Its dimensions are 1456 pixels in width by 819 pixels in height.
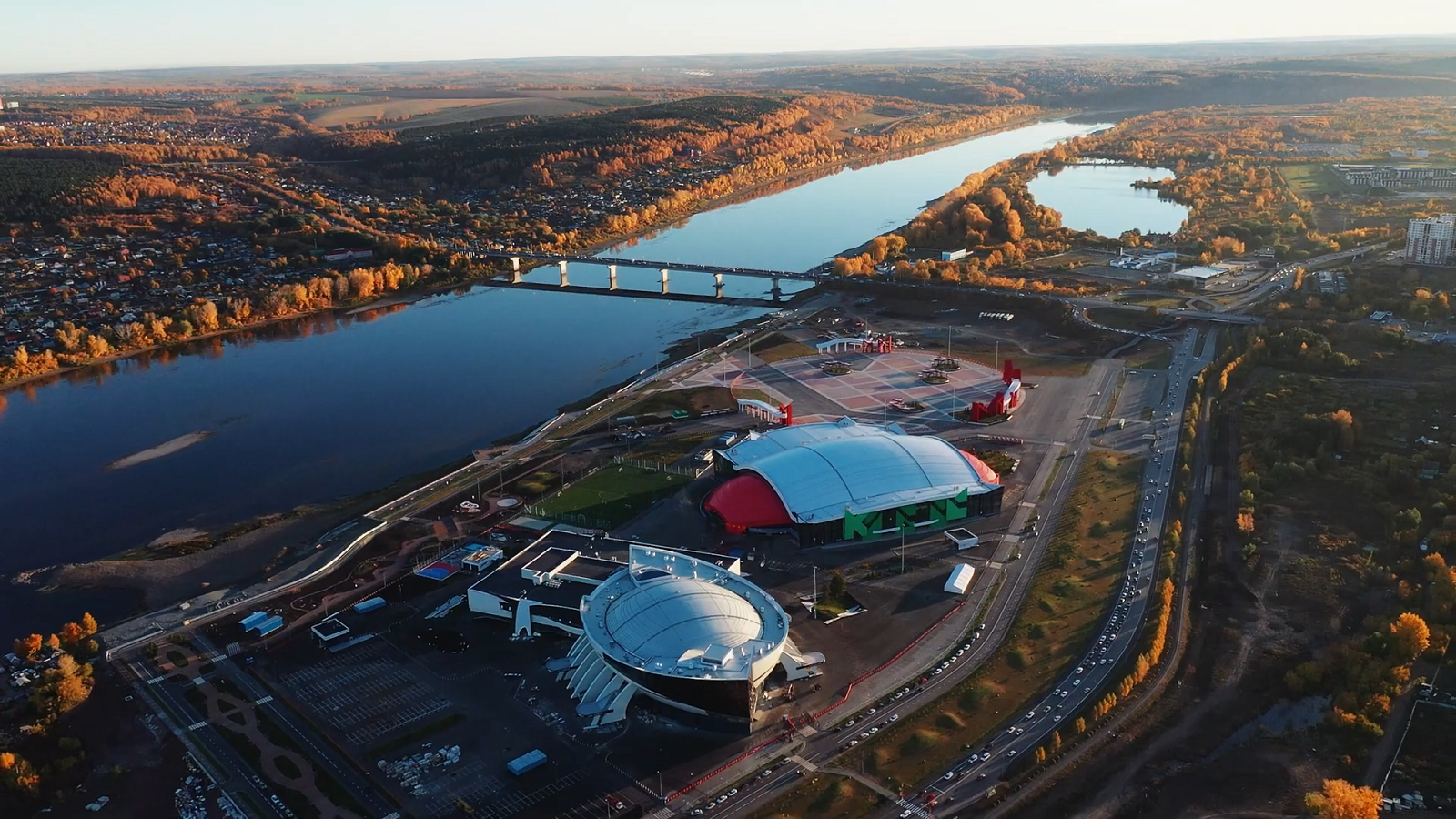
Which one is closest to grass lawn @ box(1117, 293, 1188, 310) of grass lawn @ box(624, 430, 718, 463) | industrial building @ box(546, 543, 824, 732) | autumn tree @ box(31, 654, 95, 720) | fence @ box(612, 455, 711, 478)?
grass lawn @ box(624, 430, 718, 463)

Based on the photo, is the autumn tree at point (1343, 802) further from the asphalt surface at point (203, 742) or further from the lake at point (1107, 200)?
the lake at point (1107, 200)

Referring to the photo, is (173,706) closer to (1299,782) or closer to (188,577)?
(188,577)

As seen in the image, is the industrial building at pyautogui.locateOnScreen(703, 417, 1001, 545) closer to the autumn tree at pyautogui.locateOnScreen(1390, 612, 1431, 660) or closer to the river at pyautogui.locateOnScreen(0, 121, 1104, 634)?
the autumn tree at pyautogui.locateOnScreen(1390, 612, 1431, 660)

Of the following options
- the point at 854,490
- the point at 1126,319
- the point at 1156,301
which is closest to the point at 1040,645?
the point at 854,490

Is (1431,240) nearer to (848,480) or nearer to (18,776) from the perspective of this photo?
(848,480)

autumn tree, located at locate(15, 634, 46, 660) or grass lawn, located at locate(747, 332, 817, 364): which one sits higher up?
grass lawn, located at locate(747, 332, 817, 364)

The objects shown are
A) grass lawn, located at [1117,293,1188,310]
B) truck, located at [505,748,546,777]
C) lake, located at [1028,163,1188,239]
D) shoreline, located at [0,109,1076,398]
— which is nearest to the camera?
truck, located at [505,748,546,777]
